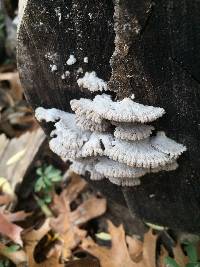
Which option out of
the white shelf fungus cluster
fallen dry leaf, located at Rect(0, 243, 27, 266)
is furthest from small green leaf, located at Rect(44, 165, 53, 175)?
the white shelf fungus cluster

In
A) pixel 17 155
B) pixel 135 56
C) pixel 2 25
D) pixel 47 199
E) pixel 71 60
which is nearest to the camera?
pixel 135 56

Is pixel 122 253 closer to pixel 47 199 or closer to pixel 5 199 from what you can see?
pixel 47 199

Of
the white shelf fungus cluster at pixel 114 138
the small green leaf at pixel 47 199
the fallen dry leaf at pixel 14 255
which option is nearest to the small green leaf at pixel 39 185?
the small green leaf at pixel 47 199

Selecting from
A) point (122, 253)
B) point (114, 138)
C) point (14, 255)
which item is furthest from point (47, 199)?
point (114, 138)

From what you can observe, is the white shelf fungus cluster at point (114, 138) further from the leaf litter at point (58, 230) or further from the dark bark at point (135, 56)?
the leaf litter at point (58, 230)

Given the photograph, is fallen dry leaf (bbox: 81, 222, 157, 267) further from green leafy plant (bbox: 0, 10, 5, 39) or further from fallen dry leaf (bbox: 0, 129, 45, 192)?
green leafy plant (bbox: 0, 10, 5, 39)

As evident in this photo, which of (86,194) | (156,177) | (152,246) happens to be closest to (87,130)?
(156,177)
